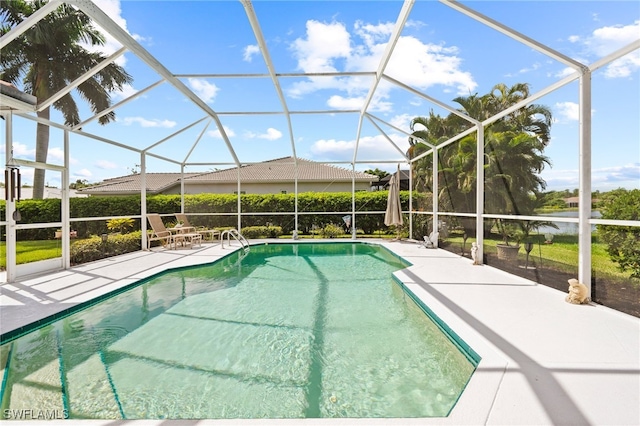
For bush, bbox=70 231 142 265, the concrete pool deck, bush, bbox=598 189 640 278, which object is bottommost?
the concrete pool deck

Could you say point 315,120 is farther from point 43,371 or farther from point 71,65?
point 71,65

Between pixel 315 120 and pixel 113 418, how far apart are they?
357 inches

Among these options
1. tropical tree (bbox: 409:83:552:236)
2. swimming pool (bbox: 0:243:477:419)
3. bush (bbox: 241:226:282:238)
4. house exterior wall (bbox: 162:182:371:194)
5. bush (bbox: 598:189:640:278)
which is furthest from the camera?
house exterior wall (bbox: 162:182:371:194)

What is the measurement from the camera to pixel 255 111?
29.1 ft

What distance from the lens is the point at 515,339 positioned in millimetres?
3031

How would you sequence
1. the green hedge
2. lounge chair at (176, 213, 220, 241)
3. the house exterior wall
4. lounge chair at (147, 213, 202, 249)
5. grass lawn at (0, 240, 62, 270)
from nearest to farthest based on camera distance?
1. grass lawn at (0, 240, 62, 270)
2. lounge chair at (147, 213, 202, 249)
3. lounge chair at (176, 213, 220, 241)
4. the green hedge
5. the house exterior wall

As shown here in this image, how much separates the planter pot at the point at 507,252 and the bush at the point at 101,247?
927cm

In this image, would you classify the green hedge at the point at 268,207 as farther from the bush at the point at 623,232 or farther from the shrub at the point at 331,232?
the bush at the point at 623,232

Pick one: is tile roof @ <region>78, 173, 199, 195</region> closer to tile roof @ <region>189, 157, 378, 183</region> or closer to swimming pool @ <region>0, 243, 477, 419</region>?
tile roof @ <region>189, 157, 378, 183</region>

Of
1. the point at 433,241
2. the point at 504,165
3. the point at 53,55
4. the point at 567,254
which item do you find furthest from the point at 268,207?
the point at 53,55

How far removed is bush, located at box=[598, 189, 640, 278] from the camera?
3.88 m

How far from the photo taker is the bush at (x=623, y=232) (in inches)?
153

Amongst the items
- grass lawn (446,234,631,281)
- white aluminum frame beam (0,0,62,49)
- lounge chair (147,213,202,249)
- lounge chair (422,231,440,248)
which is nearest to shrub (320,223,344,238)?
lounge chair (422,231,440,248)

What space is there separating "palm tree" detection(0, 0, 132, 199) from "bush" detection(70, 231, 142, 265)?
7867 millimetres
